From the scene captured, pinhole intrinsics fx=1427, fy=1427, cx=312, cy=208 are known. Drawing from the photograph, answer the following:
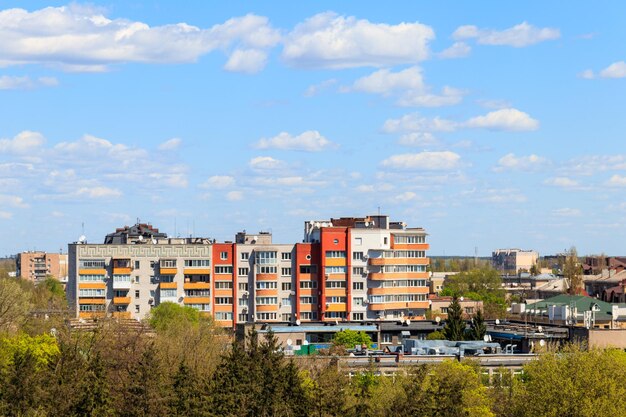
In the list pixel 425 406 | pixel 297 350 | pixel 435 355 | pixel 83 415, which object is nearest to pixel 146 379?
pixel 83 415

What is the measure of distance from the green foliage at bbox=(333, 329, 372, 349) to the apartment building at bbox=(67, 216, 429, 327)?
32236 millimetres

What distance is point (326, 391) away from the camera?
74.8 m

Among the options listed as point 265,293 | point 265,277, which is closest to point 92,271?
point 265,277

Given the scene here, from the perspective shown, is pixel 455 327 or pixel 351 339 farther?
pixel 351 339

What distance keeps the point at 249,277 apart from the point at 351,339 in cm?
3743

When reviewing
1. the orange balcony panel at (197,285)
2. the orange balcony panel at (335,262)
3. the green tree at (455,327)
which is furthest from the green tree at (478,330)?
the orange balcony panel at (197,285)

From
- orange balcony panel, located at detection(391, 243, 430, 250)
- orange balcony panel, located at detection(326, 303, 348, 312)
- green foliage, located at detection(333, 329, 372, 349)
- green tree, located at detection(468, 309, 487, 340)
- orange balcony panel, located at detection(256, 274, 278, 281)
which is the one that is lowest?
green foliage, located at detection(333, 329, 372, 349)

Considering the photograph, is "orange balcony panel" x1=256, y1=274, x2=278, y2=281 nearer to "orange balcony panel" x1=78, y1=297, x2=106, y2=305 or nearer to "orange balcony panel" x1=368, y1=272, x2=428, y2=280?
"orange balcony panel" x1=368, y1=272, x2=428, y2=280

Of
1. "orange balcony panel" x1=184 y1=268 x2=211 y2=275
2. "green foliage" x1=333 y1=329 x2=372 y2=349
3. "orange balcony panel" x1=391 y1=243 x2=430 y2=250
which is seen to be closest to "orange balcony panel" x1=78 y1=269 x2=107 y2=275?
"orange balcony panel" x1=184 y1=268 x2=211 y2=275

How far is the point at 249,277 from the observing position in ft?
541

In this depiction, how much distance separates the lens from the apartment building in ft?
536

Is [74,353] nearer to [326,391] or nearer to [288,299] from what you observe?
[326,391]

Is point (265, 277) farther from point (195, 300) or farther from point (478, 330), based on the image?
point (478, 330)

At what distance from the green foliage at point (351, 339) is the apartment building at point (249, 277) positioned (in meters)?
32.2
